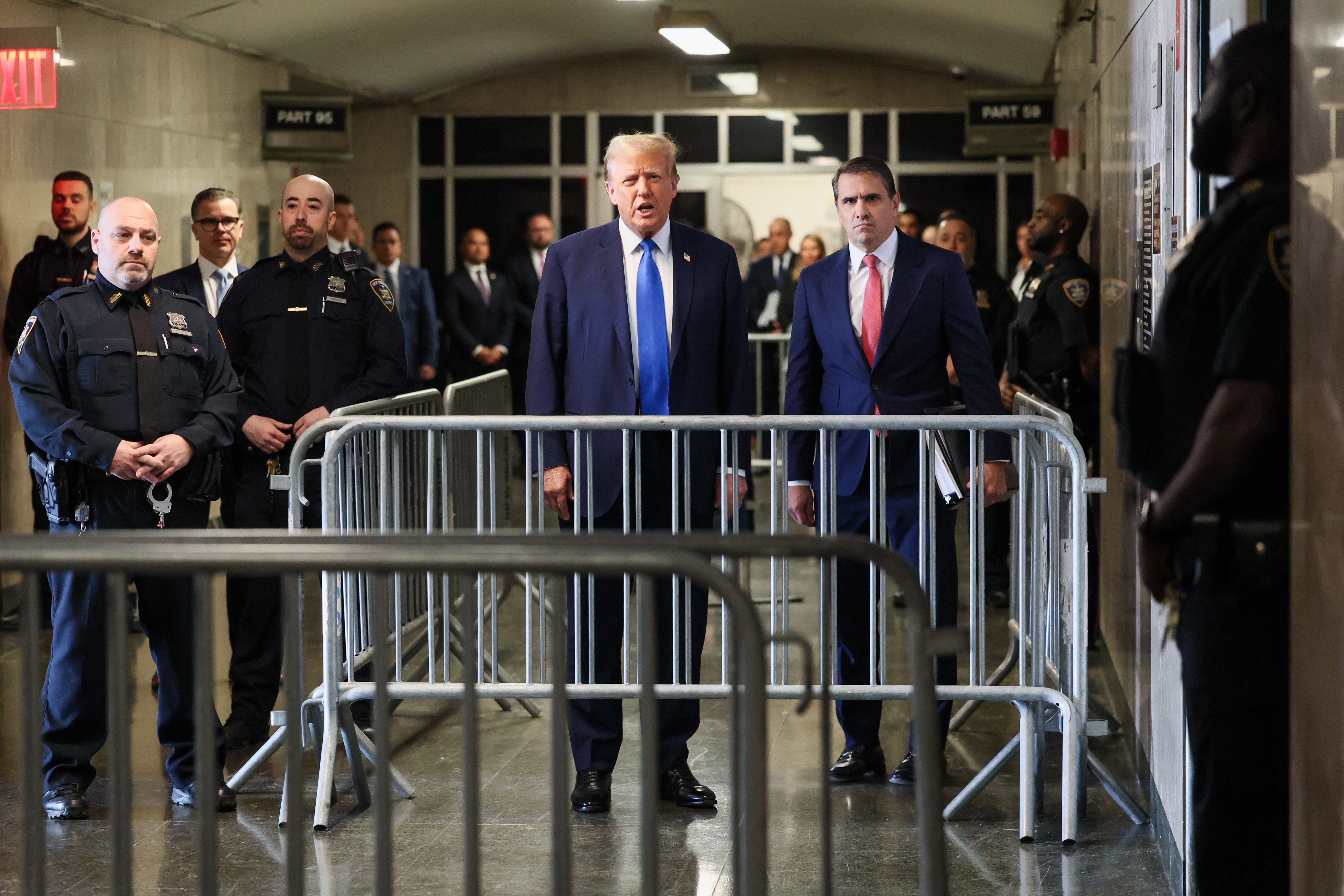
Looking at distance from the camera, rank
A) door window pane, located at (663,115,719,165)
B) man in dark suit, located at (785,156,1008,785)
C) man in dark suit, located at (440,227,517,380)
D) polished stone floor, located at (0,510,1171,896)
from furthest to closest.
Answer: door window pane, located at (663,115,719,165) → man in dark suit, located at (440,227,517,380) → man in dark suit, located at (785,156,1008,785) → polished stone floor, located at (0,510,1171,896)

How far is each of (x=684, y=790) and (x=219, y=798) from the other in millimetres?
1370

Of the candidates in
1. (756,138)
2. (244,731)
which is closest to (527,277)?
(756,138)

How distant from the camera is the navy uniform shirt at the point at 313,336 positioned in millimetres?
5547

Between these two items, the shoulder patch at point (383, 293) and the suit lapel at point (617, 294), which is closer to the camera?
the suit lapel at point (617, 294)

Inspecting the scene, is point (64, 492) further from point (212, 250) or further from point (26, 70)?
point (26, 70)

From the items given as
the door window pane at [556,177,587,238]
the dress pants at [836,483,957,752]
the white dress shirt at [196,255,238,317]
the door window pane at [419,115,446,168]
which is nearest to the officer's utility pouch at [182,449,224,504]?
the white dress shirt at [196,255,238,317]

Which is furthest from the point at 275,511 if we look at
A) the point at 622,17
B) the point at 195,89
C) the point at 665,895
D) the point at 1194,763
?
the point at 622,17

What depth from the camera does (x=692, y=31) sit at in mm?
12602

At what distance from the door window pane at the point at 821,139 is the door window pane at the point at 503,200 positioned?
2.73m

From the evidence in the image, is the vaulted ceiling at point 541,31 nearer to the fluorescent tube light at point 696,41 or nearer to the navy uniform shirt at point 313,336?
the fluorescent tube light at point 696,41

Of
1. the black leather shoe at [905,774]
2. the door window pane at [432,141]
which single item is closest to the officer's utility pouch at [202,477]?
the black leather shoe at [905,774]

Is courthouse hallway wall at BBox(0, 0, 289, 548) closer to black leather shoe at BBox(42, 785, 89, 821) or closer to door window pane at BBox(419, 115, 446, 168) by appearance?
door window pane at BBox(419, 115, 446, 168)

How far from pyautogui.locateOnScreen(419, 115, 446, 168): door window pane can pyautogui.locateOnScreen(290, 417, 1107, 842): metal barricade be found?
41.6ft

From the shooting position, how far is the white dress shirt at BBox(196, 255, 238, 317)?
6.08 metres
